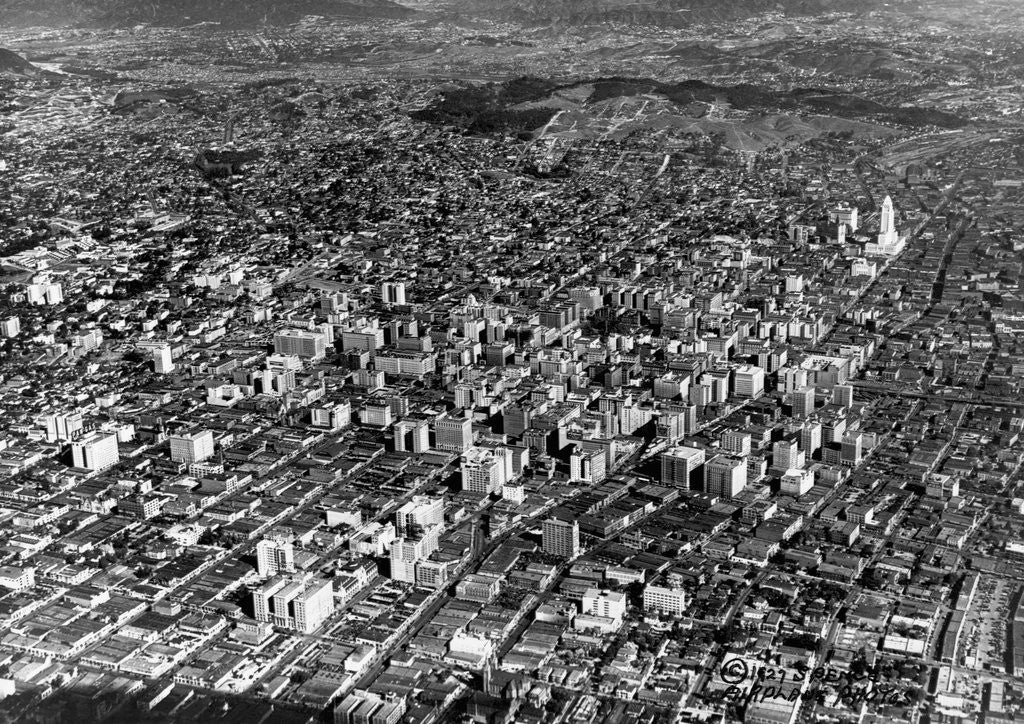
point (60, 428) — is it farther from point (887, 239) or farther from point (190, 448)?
point (887, 239)

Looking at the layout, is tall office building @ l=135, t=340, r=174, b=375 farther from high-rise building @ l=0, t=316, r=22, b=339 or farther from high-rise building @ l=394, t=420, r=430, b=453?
high-rise building @ l=394, t=420, r=430, b=453

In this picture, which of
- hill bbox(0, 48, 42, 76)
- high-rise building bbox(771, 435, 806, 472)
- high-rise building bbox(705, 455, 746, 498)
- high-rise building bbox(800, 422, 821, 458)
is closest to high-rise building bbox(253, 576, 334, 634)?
high-rise building bbox(705, 455, 746, 498)

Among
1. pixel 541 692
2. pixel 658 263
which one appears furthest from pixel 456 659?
pixel 658 263

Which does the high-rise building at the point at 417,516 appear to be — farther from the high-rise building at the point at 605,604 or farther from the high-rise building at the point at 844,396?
the high-rise building at the point at 844,396

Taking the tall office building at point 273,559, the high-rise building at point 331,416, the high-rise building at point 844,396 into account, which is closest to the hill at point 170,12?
the high-rise building at point 331,416

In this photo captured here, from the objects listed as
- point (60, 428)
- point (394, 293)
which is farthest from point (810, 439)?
point (60, 428)
